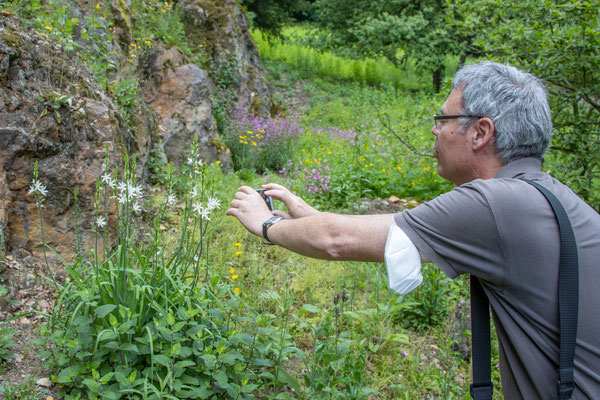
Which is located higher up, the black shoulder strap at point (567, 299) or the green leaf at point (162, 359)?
the black shoulder strap at point (567, 299)

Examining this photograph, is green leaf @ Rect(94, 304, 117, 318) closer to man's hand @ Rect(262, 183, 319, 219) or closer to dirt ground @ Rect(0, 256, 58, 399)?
dirt ground @ Rect(0, 256, 58, 399)

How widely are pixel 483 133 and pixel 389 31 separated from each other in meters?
13.1

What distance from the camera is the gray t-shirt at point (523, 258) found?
149 cm

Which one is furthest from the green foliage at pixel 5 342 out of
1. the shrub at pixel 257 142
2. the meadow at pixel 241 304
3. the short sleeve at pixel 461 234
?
the shrub at pixel 257 142

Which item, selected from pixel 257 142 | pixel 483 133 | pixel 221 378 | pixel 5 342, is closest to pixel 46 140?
pixel 5 342

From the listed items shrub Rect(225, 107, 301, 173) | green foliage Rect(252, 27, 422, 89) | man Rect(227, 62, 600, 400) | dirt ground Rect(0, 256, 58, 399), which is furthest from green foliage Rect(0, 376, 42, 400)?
green foliage Rect(252, 27, 422, 89)

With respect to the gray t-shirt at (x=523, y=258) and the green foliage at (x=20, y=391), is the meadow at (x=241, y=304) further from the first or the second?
the gray t-shirt at (x=523, y=258)

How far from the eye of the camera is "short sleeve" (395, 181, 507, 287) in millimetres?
1521

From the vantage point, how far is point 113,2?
5738mm

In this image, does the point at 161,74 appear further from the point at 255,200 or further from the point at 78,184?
the point at 255,200

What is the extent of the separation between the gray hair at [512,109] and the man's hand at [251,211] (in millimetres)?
951

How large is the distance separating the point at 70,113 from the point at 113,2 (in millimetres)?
2826

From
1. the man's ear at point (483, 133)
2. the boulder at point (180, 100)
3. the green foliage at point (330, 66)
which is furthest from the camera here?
the green foliage at point (330, 66)

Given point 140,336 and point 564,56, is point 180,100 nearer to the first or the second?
point 564,56
